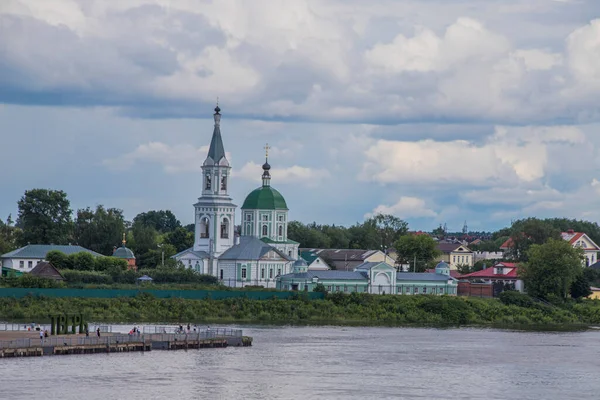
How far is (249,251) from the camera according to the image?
129 metres

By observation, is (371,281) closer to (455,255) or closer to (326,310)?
(326,310)

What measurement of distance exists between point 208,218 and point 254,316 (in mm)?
27208

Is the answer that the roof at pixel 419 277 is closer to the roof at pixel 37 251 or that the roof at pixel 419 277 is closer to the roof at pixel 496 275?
the roof at pixel 496 275

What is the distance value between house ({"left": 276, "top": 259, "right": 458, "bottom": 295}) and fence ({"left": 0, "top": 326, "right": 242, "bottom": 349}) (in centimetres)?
4150

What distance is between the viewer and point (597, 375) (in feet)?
232

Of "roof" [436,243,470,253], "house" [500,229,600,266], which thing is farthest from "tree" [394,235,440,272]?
"roof" [436,243,470,253]

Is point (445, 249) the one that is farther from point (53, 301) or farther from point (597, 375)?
point (597, 375)

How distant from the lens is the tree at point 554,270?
124 meters

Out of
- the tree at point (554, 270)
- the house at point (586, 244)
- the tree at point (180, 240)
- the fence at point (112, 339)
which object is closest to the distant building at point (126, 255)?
the tree at point (180, 240)

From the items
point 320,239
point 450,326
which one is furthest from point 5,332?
point 320,239

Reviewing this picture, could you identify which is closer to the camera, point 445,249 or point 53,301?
point 53,301

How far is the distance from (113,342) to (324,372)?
13158 millimetres

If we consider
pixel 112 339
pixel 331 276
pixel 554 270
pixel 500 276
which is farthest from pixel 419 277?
pixel 112 339

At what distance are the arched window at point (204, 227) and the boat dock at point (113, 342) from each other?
5076cm
